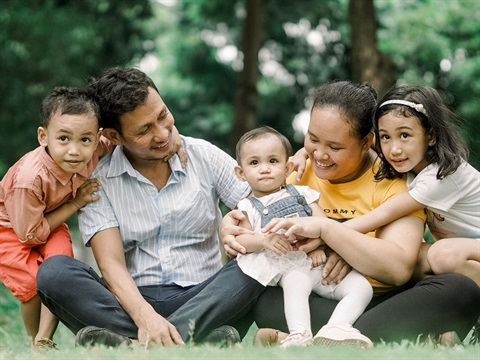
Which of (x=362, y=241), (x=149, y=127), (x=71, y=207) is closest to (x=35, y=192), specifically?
(x=71, y=207)

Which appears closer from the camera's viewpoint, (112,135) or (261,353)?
(261,353)

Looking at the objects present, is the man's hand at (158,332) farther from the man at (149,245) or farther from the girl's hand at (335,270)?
the girl's hand at (335,270)

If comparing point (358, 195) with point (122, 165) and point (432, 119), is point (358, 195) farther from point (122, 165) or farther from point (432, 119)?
point (122, 165)

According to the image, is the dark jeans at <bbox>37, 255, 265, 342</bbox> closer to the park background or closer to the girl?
the girl

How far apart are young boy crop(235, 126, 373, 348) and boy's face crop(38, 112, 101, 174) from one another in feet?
2.57

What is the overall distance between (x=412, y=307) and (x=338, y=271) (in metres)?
0.39

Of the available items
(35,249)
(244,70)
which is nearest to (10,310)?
(35,249)

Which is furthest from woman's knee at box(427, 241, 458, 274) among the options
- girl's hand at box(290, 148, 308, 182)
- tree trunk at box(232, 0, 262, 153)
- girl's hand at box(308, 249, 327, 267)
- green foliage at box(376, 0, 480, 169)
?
green foliage at box(376, 0, 480, 169)

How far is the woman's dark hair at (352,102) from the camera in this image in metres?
4.08

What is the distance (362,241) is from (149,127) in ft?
4.09

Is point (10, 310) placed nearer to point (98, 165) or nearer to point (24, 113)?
point (98, 165)

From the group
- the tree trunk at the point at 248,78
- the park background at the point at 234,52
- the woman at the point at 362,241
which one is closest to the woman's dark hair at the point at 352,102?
the woman at the point at 362,241

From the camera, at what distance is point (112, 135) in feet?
14.2

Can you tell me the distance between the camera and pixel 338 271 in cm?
391
